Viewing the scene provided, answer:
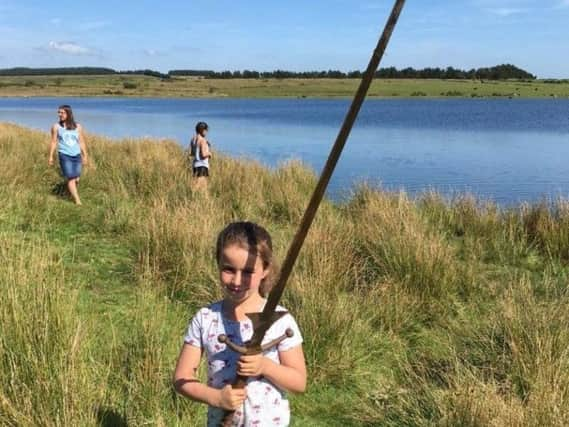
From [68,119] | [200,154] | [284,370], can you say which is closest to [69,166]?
[68,119]

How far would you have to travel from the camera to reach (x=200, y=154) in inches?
464

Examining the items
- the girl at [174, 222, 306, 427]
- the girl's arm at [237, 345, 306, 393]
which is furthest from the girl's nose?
the girl's arm at [237, 345, 306, 393]

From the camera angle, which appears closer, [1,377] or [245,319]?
[245,319]

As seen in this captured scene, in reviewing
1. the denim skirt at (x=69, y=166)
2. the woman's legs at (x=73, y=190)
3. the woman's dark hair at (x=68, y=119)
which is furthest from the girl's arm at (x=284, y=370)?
the woman's dark hair at (x=68, y=119)

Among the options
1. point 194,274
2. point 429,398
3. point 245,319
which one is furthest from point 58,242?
point 245,319

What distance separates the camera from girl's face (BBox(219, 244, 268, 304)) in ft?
7.18

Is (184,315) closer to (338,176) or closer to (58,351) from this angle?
(58,351)

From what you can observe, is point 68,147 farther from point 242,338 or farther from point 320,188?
point 320,188

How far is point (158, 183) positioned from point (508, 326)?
318 inches

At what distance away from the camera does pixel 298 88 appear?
363 feet

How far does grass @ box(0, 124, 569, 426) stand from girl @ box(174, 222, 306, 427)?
1.11 m

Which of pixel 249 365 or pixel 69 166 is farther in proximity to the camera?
pixel 69 166

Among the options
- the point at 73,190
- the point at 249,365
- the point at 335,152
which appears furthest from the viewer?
the point at 73,190

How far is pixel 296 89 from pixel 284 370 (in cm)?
10942
